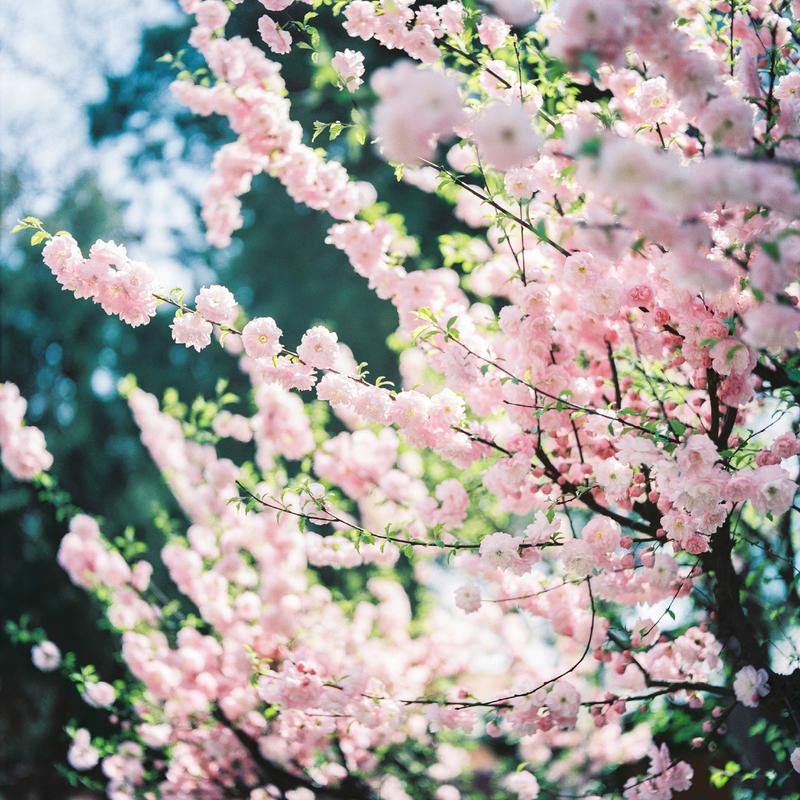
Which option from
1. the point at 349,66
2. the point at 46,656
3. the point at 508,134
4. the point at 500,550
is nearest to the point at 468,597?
the point at 500,550

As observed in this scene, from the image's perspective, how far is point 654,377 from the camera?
2432 mm

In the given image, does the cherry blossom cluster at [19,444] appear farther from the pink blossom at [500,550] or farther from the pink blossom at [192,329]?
the pink blossom at [500,550]

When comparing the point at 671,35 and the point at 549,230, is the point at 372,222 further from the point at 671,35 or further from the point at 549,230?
the point at 671,35

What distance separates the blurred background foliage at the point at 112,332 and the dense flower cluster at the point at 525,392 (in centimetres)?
419

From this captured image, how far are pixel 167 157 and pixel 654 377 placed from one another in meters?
8.87

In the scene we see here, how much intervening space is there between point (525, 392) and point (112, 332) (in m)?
10.4

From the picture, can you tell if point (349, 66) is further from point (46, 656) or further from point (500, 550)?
point (46, 656)

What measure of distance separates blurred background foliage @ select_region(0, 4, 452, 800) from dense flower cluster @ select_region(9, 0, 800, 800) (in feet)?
13.7

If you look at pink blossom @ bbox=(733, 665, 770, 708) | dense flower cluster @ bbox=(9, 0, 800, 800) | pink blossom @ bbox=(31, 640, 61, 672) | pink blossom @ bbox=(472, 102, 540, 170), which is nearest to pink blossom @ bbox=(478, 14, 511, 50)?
dense flower cluster @ bbox=(9, 0, 800, 800)

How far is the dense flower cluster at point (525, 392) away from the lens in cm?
129

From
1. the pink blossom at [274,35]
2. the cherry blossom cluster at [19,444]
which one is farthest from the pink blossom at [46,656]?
the pink blossom at [274,35]

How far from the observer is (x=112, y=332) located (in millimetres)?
11281

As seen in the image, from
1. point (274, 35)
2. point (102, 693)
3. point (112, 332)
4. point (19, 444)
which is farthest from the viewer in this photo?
point (112, 332)

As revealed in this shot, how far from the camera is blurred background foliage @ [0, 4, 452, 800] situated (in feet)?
27.0
